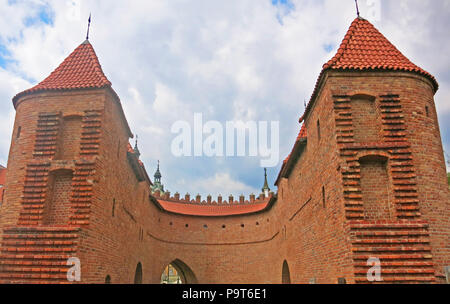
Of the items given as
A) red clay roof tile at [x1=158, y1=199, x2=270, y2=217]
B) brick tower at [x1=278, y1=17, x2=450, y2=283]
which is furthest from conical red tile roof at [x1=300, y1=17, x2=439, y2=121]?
red clay roof tile at [x1=158, y1=199, x2=270, y2=217]

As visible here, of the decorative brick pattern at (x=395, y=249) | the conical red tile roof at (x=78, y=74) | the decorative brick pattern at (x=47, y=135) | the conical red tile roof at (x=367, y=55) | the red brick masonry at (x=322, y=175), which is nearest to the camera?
→ the decorative brick pattern at (x=395, y=249)

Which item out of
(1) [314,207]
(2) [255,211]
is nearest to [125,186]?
(1) [314,207]

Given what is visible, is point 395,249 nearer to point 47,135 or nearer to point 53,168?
point 53,168

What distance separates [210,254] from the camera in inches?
1168

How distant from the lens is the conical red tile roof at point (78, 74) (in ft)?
39.0

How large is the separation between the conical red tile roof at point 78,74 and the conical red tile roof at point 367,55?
23.3ft

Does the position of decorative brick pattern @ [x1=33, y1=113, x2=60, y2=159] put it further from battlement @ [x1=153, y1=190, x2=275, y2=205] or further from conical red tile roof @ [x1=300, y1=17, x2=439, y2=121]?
battlement @ [x1=153, y1=190, x2=275, y2=205]

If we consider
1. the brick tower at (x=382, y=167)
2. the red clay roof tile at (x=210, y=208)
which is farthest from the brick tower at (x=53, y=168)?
the red clay roof tile at (x=210, y=208)

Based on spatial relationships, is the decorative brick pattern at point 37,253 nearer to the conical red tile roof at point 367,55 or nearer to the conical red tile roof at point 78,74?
the conical red tile roof at point 78,74

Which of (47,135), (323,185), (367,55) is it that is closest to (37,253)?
(47,135)

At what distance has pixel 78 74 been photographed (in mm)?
12555
